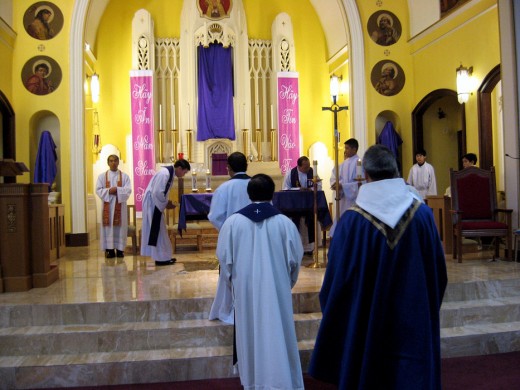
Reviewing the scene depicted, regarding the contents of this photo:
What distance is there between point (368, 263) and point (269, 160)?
1074 cm

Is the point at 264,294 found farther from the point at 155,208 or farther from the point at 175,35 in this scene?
the point at 175,35

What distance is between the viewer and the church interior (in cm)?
440

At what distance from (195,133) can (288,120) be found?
2.29 m

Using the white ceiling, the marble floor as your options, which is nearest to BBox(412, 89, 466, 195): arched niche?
the white ceiling

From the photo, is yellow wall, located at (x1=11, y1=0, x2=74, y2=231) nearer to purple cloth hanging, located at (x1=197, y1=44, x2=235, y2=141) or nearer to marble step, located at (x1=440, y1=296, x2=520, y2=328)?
purple cloth hanging, located at (x1=197, y1=44, x2=235, y2=141)

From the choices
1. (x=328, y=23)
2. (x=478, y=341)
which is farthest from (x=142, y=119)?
(x=478, y=341)

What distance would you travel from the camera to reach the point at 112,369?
3.96 m

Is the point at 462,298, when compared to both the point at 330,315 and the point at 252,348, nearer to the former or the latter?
the point at 252,348

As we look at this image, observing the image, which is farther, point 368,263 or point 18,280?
point 18,280

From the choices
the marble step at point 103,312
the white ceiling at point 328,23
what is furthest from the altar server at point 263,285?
the white ceiling at point 328,23

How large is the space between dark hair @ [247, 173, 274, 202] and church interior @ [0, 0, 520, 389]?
1462 mm

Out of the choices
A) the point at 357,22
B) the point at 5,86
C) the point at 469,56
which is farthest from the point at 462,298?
the point at 5,86

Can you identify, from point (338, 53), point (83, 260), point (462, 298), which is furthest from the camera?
point (338, 53)

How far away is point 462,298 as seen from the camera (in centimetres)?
514
